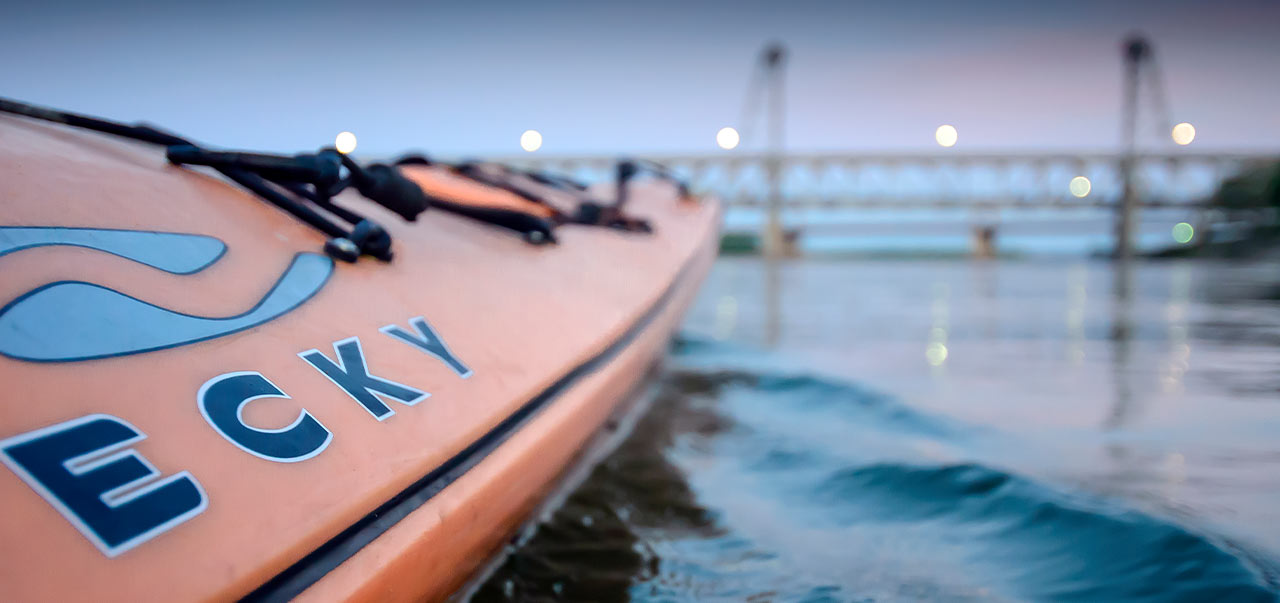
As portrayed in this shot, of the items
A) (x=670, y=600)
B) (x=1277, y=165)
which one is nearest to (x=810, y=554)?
(x=670, y=600)

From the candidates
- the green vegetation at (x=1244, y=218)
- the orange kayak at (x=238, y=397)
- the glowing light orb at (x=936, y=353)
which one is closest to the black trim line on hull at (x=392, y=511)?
the orange kayak at (x=238, y=397)

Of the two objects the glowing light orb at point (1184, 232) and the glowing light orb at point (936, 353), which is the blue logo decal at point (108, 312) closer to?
the glowing light orb at point (936, 353)

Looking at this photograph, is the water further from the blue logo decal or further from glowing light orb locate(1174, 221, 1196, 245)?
glowing light orb locate(1174, 221, 1196, 245)

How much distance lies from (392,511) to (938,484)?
4.51 feet

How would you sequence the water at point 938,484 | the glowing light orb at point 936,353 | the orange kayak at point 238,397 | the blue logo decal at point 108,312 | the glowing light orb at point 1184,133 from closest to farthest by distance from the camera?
the orange kayak at point 238,397
the blue logo decal at point 108,312
the water at point 938,484
the glowing light orb at point 936,353
the glowing light orb at point 1184,133

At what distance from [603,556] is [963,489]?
0.87 m

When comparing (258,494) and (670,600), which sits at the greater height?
(258,494)

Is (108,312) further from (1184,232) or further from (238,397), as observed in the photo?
(1184,232)

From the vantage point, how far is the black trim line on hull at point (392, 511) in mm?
835

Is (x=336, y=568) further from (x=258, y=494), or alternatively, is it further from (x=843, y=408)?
(x=843, y=408)

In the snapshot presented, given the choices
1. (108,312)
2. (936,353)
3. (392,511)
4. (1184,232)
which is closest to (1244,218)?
(1184,232)

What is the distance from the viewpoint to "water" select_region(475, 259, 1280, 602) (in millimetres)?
1454

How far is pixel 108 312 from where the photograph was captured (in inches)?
39.2

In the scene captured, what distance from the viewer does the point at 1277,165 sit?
31312mm
